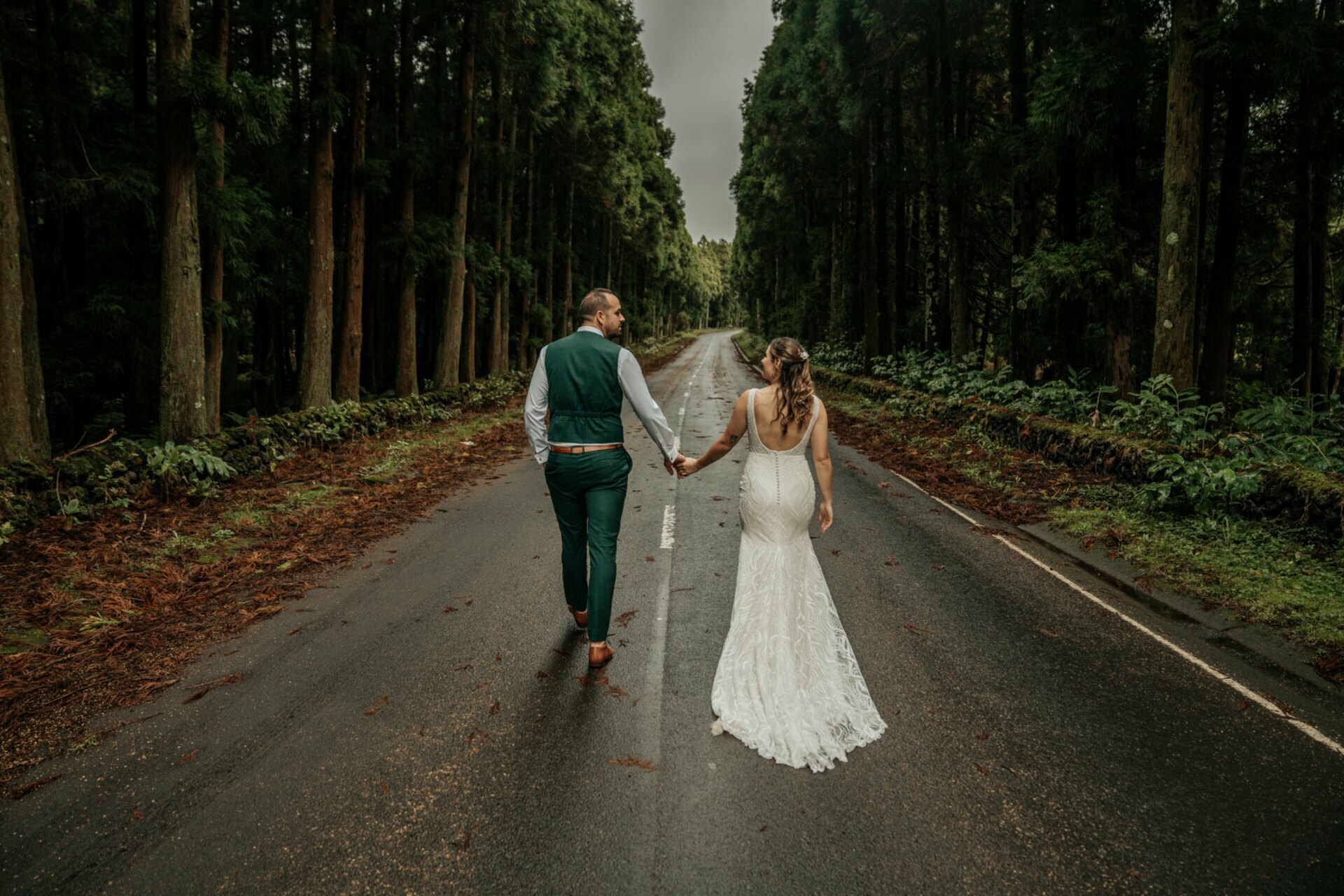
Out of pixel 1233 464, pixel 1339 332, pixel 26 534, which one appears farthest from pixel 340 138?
pixel 1339 332

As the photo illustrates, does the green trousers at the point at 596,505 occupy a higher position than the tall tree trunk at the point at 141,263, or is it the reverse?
the tall tree trunk at the point at 141,263

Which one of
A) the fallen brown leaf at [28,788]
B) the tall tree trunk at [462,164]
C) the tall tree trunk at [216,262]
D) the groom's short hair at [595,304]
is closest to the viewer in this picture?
the fallen brown leaf at [28,788]

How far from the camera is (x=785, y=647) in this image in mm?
3709

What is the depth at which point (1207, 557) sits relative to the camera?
19.7 ft

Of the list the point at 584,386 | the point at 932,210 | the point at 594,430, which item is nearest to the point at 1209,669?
the point at 594,430

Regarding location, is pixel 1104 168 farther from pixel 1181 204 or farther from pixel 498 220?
pixel 498 220

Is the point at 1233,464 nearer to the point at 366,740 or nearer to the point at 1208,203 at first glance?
the point at 366,740

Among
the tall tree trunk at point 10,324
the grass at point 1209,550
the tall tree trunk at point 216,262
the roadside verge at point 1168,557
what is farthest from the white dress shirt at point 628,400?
the tall tree trunk at point 216,262

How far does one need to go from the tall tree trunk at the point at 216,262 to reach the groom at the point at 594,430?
29.1 feet

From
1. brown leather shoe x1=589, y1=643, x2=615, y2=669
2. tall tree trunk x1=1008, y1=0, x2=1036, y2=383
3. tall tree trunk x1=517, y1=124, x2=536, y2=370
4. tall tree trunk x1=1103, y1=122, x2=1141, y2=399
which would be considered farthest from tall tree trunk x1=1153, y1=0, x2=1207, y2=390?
tall tree trunk x1=517, y1=124, x2=536, y2=370

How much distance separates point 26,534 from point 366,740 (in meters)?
5.55

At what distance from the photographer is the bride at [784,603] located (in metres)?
3.42

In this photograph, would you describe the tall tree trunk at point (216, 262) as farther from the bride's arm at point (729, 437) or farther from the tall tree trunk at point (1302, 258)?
the tall tree trunk at point (1302, 258)

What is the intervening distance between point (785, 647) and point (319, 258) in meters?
12.5
